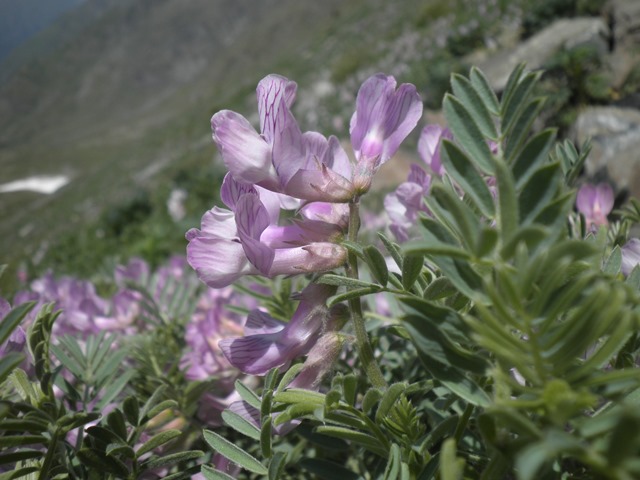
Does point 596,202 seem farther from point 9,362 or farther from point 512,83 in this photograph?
point 9,362

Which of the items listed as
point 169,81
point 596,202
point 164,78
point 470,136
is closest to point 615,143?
point 596,202

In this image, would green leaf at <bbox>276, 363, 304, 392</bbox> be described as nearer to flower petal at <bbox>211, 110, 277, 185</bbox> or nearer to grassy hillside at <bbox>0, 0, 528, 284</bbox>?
flower petal at <bbox>211, 110, 277, 185</bbox>

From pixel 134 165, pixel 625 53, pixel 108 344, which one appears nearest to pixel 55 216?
pixel 134 165

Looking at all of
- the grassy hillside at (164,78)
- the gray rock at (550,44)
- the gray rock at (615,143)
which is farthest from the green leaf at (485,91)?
the gray rock at (550,44)

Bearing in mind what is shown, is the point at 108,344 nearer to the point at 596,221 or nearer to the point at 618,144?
the point at 596,221

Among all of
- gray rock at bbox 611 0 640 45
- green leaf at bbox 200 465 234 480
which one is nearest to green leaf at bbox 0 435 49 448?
green leaf at bbox 200 465 234 480
